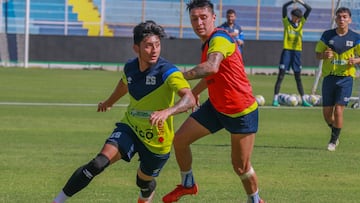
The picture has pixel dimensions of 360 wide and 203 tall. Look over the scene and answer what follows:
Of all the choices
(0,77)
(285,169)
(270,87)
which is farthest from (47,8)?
(285,169)

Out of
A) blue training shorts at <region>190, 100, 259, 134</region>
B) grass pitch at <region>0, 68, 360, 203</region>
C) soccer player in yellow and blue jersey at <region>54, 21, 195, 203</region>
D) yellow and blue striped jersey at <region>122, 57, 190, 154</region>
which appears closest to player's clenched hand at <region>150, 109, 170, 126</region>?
soccer player in yellow and blue jersey at <region>54, 21, 195, 203</region>

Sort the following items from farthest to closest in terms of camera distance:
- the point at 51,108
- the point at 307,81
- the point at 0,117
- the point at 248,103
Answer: the point at 307,81
the point at 51,108
the point at 0,117
the point at 248,103

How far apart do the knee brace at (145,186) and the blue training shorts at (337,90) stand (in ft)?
21.5

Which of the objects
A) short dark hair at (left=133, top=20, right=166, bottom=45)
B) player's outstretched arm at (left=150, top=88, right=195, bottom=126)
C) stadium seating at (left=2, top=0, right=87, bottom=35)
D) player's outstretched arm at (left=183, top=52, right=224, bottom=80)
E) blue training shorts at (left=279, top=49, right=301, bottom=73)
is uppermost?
short dark hair at (left=133, top=20, right=166, bottom=45)

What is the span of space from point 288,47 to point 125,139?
1672 cm

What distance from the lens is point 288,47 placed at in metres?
25.0

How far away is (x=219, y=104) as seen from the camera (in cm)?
961

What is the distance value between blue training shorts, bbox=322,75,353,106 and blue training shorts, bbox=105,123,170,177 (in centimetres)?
674

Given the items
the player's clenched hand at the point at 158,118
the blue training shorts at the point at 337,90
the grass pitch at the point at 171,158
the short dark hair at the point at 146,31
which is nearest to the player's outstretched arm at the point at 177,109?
the player's clenched hand at the point at 158,118

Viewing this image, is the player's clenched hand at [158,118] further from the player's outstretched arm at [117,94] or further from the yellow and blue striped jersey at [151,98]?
the player's outstretched arm at [117,94]

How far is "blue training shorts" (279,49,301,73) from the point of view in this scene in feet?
81.4

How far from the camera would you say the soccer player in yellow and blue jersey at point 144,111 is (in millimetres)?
8633

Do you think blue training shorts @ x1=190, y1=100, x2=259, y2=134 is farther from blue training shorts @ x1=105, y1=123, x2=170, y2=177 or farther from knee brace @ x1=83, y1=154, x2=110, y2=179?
knee brace @ x1=83, y1=154, x2=110, y2=179

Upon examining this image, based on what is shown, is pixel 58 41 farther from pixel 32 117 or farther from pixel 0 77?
pixel 32 117
